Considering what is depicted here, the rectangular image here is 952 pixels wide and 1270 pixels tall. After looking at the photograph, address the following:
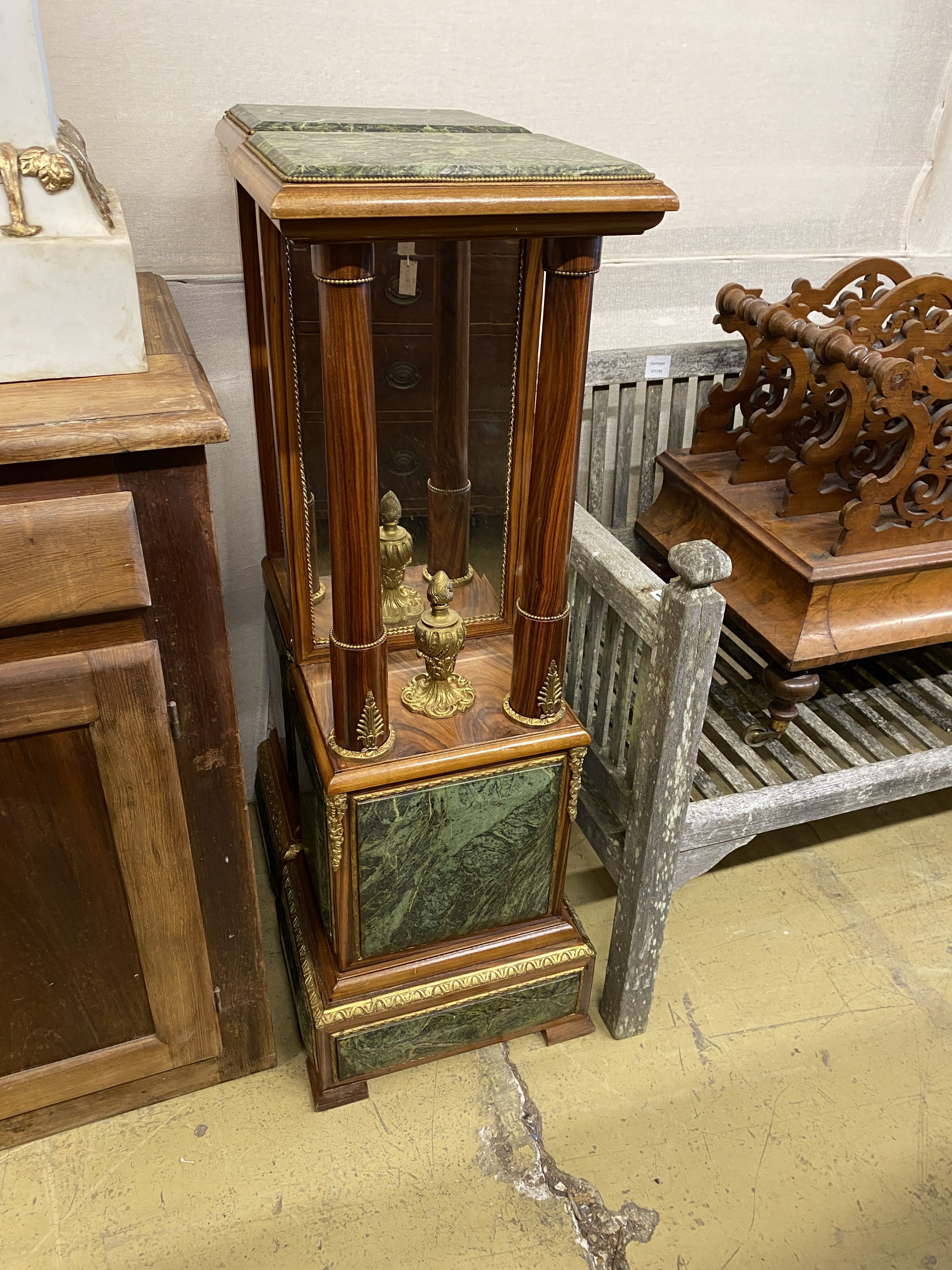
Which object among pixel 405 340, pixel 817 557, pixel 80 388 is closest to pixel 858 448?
pixel 817 557

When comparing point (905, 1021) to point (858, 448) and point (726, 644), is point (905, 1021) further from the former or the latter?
point (858, 448)

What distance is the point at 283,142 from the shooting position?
3.32 ft

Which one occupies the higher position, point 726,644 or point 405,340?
point 405,340

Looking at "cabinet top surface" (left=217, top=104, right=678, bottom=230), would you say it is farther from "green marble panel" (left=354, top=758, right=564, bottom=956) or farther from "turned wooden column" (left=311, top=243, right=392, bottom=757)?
"green marble panel" (left=354, top=758, right=564, bottom=956)

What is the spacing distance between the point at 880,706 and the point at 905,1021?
0.61 meters

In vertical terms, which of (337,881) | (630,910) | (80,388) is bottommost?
(630,910)

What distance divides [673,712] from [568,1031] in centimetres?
67

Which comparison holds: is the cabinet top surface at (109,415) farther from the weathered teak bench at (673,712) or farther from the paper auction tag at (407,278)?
the weathered teak bench at (673,712)

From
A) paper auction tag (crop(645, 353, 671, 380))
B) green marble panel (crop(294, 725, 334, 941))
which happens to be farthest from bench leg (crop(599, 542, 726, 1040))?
paper auction tag (crop(645, 353, 671, 380))

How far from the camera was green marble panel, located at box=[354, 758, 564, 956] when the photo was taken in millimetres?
1274

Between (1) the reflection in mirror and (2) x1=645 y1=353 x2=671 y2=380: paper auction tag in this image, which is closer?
(1) the reflection in mirror

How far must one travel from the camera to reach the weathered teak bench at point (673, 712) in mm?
1313

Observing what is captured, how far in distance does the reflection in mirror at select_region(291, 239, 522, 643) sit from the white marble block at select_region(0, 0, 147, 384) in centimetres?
22

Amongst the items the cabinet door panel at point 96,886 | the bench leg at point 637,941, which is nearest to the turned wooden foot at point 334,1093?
the cabinet door panel at point 96,886
